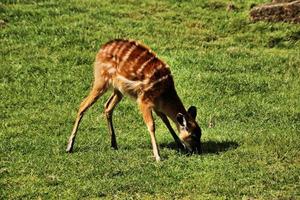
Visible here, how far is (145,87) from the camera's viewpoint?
38.9 feet

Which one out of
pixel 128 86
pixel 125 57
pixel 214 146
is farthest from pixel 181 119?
pixel 125 57

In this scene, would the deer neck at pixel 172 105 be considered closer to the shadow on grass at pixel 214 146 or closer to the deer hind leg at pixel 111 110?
the shadow on grass at pixel 214 146

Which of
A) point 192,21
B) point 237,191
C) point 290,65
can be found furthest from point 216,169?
point 192,21

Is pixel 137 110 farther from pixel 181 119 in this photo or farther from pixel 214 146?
pixel 214 146

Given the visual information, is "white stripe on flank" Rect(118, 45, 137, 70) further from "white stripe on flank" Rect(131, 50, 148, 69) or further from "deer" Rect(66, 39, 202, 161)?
"white stripe on flank" Rect(131, 50, 148, 69)

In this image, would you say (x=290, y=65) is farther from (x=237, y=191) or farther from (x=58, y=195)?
(x=58, y=195)

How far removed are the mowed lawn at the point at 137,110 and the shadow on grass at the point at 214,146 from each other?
6cm

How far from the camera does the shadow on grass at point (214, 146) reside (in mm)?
11789

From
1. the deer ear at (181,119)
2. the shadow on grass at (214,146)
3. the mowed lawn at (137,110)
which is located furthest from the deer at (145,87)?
the mowed lawn at (137,110)

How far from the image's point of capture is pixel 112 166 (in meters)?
10.9

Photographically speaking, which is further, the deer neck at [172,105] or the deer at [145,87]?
the deer neck at [172,105]

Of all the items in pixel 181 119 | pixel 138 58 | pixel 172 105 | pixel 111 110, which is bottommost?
pixel 111 110

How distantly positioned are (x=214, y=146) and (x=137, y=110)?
2.84m

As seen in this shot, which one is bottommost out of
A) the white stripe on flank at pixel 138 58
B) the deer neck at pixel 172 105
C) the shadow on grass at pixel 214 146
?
the shadow on grass at pixel 214 146
